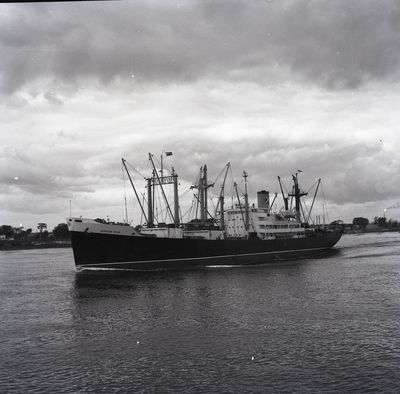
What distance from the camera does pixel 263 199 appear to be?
81.6 meters

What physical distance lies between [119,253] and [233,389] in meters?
42.0

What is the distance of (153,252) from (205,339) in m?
36.2

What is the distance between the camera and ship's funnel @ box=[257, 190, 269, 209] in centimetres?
8106

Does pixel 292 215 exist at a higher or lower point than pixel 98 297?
higher

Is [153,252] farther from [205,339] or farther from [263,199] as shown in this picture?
[205,339]

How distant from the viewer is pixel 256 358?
59.7 ft

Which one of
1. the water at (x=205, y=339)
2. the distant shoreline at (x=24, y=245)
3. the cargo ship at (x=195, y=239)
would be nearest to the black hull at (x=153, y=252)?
the cargo ship at (x=195, y=239)

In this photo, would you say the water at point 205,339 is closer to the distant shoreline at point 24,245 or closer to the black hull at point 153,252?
the black hull at point 153,252

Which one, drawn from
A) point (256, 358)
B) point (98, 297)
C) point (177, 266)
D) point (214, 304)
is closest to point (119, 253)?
point (177, 266)

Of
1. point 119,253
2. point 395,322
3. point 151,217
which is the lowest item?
point 395,322

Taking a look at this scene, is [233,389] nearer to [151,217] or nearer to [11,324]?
[11,324]

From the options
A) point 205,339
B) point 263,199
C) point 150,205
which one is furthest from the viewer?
point 263,199

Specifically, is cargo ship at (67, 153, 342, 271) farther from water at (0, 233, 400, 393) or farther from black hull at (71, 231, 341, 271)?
water at (0, 233, 400, 393)

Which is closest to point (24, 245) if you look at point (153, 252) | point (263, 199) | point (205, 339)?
point (263, 199)
